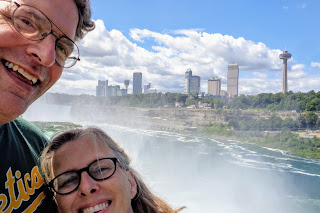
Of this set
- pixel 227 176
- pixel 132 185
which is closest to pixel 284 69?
pixel 227 176

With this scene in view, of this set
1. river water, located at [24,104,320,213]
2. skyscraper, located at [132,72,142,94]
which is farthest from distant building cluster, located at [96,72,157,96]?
river water, located at [24,104,320,213]

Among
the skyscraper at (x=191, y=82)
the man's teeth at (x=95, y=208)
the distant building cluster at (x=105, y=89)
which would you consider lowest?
the man's teeth at (x=95, y=208)

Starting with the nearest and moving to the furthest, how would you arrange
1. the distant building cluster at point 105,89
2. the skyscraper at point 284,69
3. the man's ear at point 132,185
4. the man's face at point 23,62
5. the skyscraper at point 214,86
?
the man's face at point 23,62 < the man's ear at point 132,185 < the skyscraper at point 284,69 < the distant building cluster at point 105,89 < the skyscraper at point 214,86

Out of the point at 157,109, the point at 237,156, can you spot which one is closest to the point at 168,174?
the point at 237,156

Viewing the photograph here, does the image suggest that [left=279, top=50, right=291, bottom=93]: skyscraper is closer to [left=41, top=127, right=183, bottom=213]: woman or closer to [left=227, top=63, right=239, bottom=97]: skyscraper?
[left=227, top=63, right=239, bottom=97]: skyscraper

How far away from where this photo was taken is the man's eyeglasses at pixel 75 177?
849 mm

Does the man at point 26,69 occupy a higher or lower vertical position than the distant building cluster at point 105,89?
lower

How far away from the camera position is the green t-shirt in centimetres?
74

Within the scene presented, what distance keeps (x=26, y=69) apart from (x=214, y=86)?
101 metres

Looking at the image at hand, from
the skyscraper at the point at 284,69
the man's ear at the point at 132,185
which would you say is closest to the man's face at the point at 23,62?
the man's ear at the point at 132,185

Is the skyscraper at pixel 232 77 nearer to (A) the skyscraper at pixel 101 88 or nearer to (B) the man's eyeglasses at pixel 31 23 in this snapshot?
(A) the skyscraper at pixel 101 88

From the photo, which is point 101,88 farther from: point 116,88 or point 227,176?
point 227,176

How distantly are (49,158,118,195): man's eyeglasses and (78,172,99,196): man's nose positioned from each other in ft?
0.04

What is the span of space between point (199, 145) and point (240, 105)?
16.8 meters
